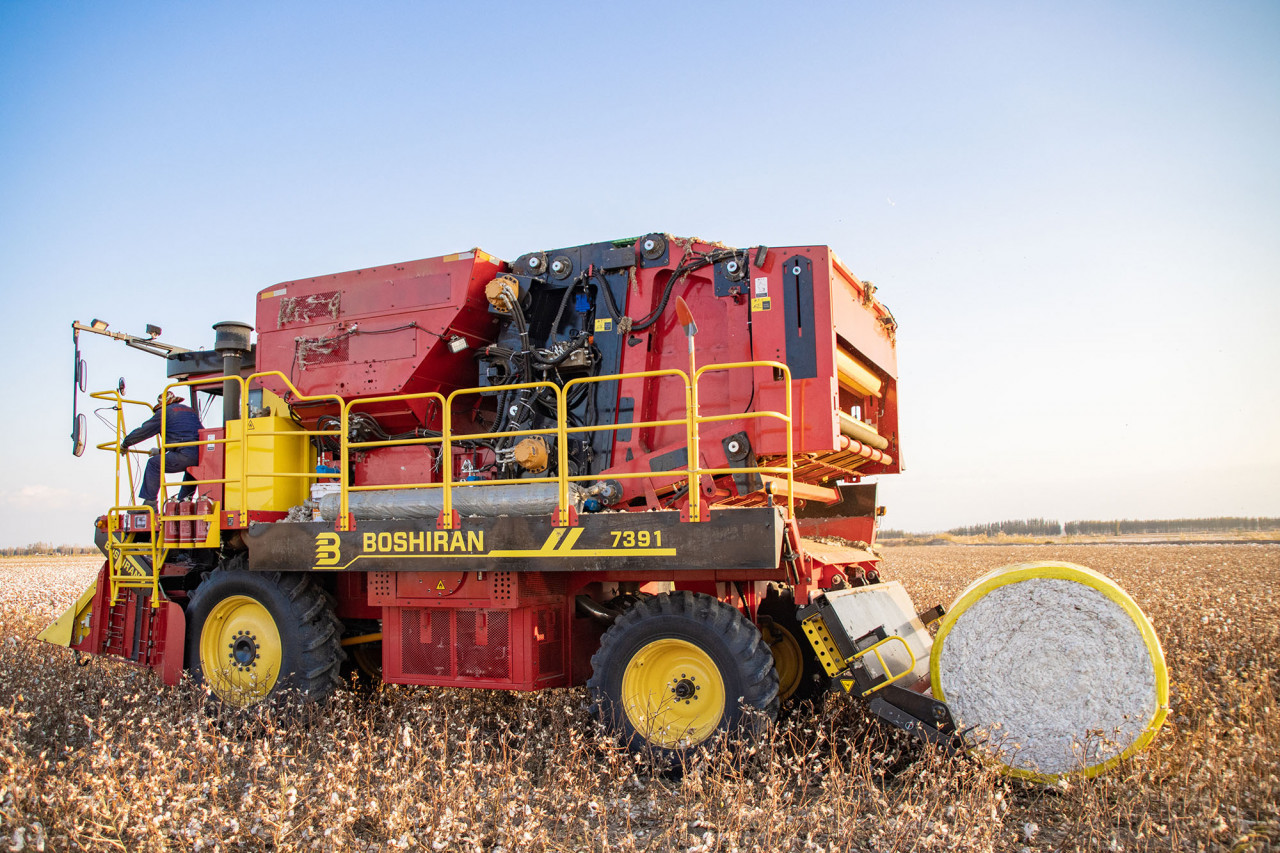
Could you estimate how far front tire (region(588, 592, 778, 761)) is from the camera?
242 inches

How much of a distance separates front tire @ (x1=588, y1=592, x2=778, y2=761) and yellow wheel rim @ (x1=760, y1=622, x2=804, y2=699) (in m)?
1.86

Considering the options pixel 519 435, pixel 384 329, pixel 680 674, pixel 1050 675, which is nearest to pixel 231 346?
pixel 384 329

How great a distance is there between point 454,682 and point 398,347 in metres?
3.17

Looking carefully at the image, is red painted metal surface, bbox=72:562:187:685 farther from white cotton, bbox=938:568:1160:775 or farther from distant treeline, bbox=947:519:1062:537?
distant treeline, bbox=947:519:1062:537

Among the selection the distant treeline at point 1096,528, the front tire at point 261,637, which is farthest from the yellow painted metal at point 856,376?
the distant treeline at point 1096,528

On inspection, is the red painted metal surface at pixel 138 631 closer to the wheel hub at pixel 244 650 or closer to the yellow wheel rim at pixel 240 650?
the yellow wheel rim at pixel 240 650

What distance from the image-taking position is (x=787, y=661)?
8281mm

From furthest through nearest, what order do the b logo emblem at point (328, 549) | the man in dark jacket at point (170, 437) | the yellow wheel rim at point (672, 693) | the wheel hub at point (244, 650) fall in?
the man in dark jacket at point (170, 437) < the wheel hub at point (244, 650) < the b logo emblem at point (328, 549) < the yellow wheel rim at point (672, 693)

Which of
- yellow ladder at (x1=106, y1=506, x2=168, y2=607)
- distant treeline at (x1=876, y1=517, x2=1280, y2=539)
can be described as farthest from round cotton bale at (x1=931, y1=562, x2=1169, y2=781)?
distant treeline at (x1=876, y1=517, x2=1280, y2=539)

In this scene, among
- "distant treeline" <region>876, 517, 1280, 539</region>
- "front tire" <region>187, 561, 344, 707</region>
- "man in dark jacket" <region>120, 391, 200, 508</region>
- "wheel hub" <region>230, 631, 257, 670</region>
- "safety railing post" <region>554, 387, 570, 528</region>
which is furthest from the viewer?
"distant treeline" <region>876, 517, 1280, 539</region>

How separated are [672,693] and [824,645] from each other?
3.78 ft

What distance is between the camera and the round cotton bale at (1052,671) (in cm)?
547

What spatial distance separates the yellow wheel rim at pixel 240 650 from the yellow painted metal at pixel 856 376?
5557 mm

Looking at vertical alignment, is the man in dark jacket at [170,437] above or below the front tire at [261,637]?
above
